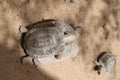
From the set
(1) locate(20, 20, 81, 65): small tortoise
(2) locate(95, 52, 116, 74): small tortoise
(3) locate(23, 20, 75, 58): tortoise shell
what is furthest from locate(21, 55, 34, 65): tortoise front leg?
(2) locate(95, 52, 116, 74): small tortoise

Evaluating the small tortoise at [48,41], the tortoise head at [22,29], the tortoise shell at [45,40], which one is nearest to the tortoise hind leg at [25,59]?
the small tortoise at [48,41]

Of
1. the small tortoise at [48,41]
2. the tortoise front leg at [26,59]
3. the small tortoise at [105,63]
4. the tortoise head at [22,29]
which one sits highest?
the tortoise head at [22,29]

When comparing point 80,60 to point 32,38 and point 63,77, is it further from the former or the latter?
point 32,38

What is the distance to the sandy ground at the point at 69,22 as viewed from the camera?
5.97m

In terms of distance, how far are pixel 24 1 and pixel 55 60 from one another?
1.38 m

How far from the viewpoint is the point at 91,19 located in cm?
662

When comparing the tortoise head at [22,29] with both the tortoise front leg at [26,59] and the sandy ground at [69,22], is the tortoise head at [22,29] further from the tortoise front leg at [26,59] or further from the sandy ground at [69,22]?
the tortoise front leg at [26,59]

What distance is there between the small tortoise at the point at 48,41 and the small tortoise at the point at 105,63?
72 centimetres

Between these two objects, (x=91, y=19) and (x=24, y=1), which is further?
(x=91, y=19)

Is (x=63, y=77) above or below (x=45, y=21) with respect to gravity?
below

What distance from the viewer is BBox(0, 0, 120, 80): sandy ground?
5.97 metres

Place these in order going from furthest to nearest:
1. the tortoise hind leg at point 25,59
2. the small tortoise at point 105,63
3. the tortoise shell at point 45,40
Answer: the small tortoise at point 105,63, the tortoise hind leg at point 25,59, the tortoise shell at point 45,40

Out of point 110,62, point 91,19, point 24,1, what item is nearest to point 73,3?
point 91,19

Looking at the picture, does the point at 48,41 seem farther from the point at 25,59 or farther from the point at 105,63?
the point at 105,63
